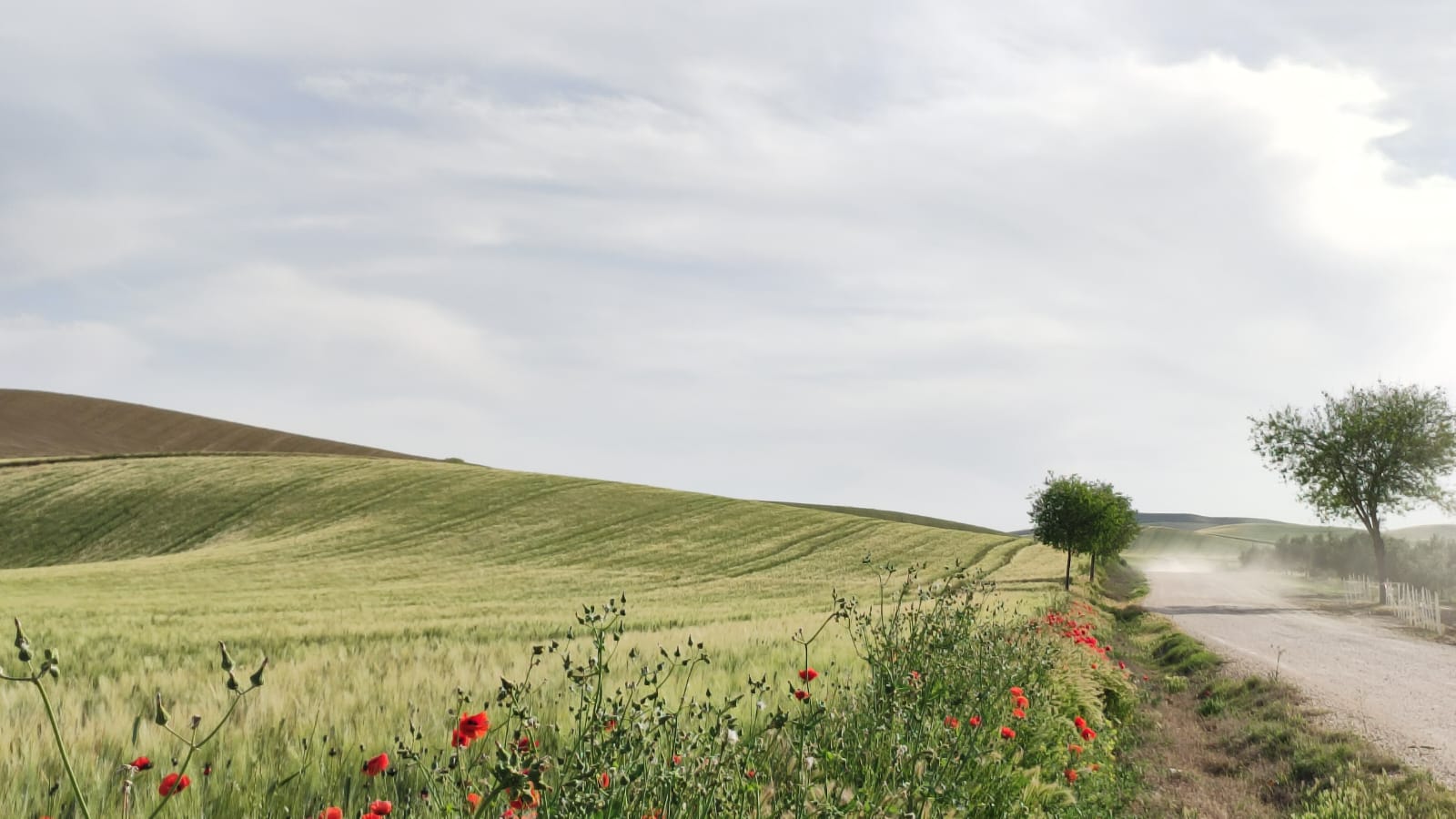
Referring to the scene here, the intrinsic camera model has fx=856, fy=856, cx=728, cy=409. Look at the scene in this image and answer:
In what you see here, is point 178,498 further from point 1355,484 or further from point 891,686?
point 1355,484

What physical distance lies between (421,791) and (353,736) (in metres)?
0.73

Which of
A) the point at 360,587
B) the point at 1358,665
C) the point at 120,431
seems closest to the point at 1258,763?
the point at 1358,665

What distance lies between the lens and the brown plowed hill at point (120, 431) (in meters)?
81.4

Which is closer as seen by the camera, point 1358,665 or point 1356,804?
point 1356,804

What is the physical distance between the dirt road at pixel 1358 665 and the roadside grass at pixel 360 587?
442cm

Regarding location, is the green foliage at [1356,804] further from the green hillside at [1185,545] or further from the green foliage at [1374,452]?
the green hillside at [1185,545]

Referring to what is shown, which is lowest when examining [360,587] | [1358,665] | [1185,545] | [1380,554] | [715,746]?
[1185,545]

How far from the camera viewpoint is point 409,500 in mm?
51781

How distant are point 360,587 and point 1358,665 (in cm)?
2719

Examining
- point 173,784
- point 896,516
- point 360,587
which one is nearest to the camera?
point 173,784

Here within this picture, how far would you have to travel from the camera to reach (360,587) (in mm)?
28516

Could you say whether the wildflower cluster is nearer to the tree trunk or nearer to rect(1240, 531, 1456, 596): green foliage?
the tree trunk

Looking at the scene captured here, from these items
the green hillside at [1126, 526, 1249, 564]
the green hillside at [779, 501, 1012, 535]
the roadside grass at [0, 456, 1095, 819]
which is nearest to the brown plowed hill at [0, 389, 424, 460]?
the roadside grass at [0, 456, 1095, 819]

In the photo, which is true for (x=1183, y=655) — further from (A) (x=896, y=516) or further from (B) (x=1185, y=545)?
(B) (x=1185, y=545)
